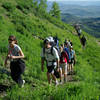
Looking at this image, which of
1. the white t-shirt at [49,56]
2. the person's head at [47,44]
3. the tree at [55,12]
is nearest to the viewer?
the person's head at [47,44]

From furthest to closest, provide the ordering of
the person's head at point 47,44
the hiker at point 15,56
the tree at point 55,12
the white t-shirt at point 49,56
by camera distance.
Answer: the tree at point 55,12, the white t-shirt at point 49,56, the person's head at point 47,44, the hiker at point 15,56

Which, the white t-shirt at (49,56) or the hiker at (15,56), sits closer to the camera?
the hiker at (15,56)

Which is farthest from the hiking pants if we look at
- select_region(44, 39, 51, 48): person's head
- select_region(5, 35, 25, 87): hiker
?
select_region(44, 39, 51, 48): person's head

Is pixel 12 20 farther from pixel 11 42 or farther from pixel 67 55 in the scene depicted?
pixel 11 42

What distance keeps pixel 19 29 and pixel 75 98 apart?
35.3 feet

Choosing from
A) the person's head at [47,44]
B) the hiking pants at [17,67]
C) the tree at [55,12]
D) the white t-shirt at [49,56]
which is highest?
the tree at [55,12]

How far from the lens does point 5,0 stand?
18906mm

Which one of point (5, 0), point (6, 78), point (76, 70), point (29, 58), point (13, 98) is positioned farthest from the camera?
point (5, 0)

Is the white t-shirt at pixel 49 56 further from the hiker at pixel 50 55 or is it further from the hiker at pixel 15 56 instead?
the hiker at pixel 15 56

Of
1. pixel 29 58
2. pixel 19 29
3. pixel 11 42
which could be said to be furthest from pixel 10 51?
pixel 19 29

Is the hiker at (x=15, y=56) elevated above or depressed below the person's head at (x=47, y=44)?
below

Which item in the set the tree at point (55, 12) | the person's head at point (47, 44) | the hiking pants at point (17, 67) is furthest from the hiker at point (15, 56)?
the tree at point (55, 12)

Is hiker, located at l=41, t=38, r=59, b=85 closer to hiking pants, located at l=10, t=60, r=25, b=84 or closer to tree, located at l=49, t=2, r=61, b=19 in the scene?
hiking pants, located at l=10, t=60, r=25, b=84

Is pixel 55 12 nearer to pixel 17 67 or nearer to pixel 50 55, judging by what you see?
pixel 50 55
